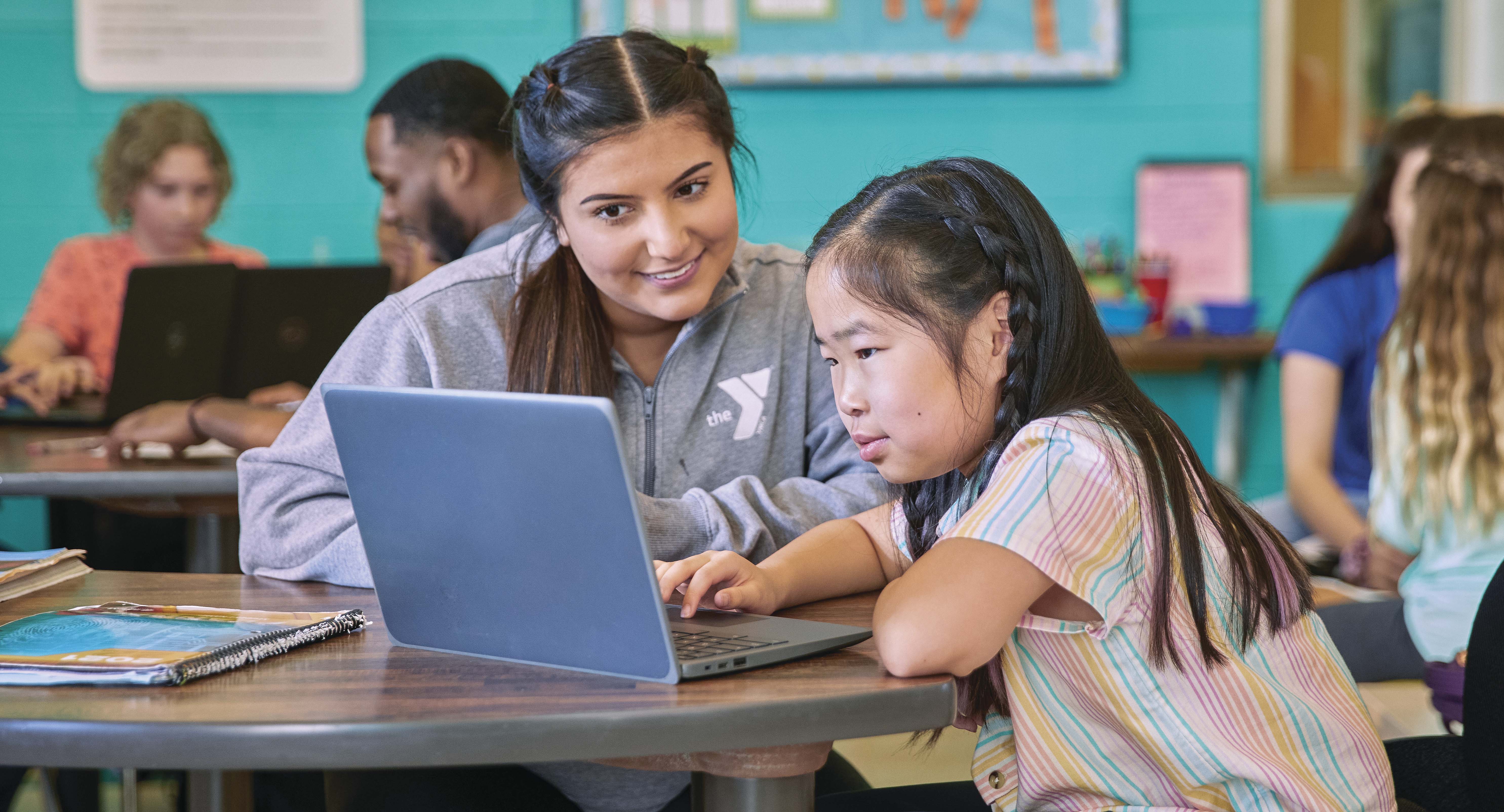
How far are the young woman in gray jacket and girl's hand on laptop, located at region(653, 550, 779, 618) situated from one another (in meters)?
0.12

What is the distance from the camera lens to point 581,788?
3.85 feet

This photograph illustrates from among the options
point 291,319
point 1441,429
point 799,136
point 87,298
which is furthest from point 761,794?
point 799,136

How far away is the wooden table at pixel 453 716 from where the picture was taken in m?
0.71

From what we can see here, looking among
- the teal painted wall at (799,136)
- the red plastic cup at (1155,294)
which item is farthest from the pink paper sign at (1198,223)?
the red plastic cup at (1155,294)

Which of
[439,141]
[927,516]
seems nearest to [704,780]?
[927,516]

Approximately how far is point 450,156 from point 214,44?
1785mm

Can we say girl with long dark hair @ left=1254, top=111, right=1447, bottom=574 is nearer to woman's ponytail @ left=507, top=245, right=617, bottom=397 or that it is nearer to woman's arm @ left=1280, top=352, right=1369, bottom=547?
woman's arm @ left=1280, top=352, right=1369, bottom=547

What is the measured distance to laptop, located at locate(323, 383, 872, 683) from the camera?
0.73 metres

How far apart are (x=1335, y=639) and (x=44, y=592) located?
57.0 inches

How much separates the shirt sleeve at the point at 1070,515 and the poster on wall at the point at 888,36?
2773 mm

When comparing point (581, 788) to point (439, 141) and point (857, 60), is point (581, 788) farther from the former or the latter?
point (857, 60)

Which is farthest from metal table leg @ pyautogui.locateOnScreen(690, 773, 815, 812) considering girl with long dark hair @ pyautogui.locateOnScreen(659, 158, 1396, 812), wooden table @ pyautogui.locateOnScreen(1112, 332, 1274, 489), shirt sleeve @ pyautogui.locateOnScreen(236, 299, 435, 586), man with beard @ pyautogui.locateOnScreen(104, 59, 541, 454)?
wooden table @ pyautogui.locateOnScreen(1112, 332, 1274, 489)

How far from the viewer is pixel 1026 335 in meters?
0.99

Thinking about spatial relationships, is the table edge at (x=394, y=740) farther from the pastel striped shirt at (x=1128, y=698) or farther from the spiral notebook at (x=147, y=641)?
the pastel striped shirt at (x=1128, y=698)
